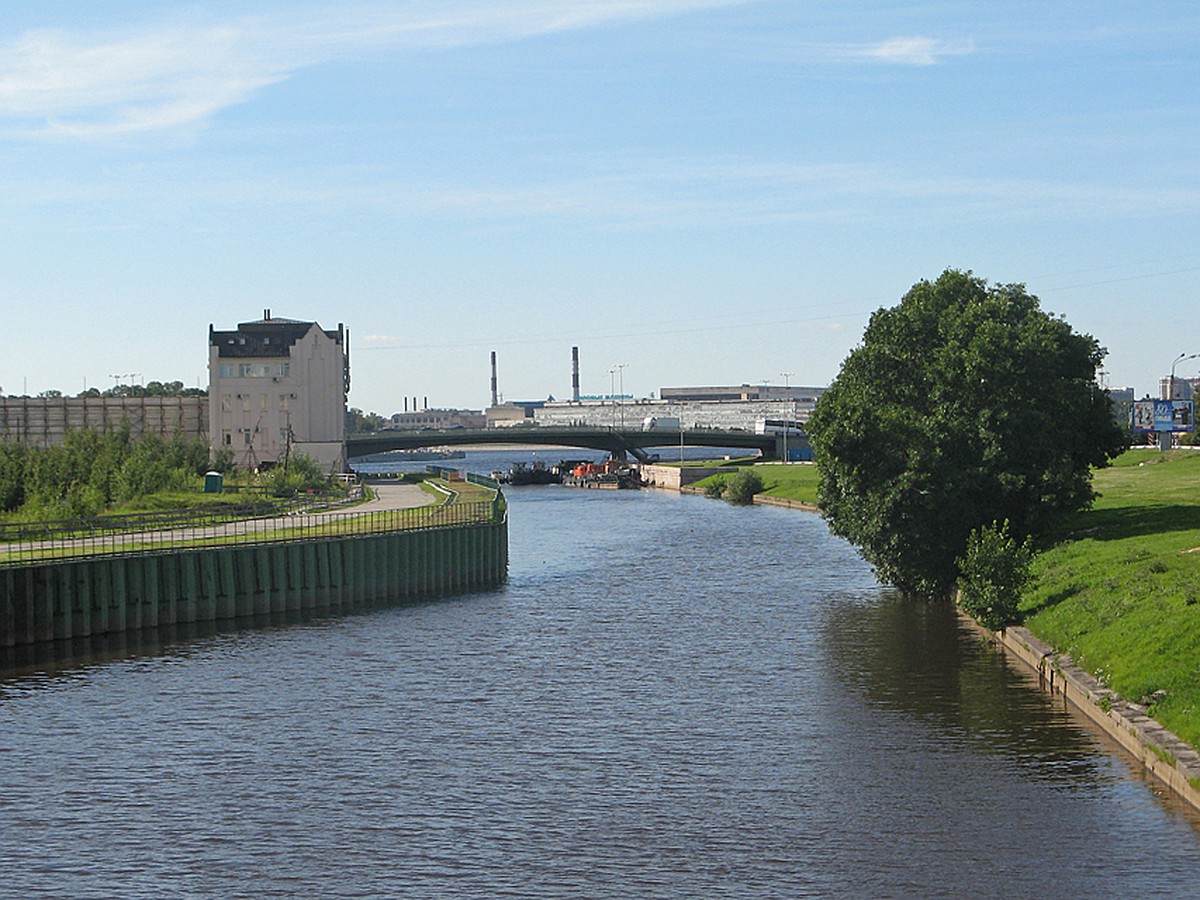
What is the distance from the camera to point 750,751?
4166 centimetres

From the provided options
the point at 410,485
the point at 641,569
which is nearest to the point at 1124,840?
the point at 641,569

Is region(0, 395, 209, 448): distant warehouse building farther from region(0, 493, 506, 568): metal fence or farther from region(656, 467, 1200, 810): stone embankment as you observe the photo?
region(656, 467, 1200, 810): stone embankment

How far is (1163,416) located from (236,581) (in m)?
133

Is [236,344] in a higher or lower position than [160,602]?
higher

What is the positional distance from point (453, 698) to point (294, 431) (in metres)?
130

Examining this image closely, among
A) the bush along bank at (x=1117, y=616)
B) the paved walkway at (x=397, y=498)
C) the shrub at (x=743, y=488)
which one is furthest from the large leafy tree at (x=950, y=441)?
the shrub at (x=743, y=488)

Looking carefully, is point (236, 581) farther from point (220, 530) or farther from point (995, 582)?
point (995, 582)

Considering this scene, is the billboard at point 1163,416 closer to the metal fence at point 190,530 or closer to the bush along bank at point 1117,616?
the bush along bank at point 1117,616

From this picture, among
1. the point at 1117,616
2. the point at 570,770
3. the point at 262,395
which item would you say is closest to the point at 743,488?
the point at 262,395

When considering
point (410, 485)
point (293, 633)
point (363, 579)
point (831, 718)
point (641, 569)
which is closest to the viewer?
point (831, 718)

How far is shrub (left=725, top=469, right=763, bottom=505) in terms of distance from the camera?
17612 centimetres

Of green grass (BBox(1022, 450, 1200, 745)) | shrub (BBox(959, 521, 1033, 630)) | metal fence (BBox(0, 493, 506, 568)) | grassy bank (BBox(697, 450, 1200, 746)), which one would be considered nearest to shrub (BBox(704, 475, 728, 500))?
metal fence (BBox(0, 493, 506, 568))

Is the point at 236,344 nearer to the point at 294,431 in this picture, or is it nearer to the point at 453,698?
the point at 294,431

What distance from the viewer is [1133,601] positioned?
167 ft
